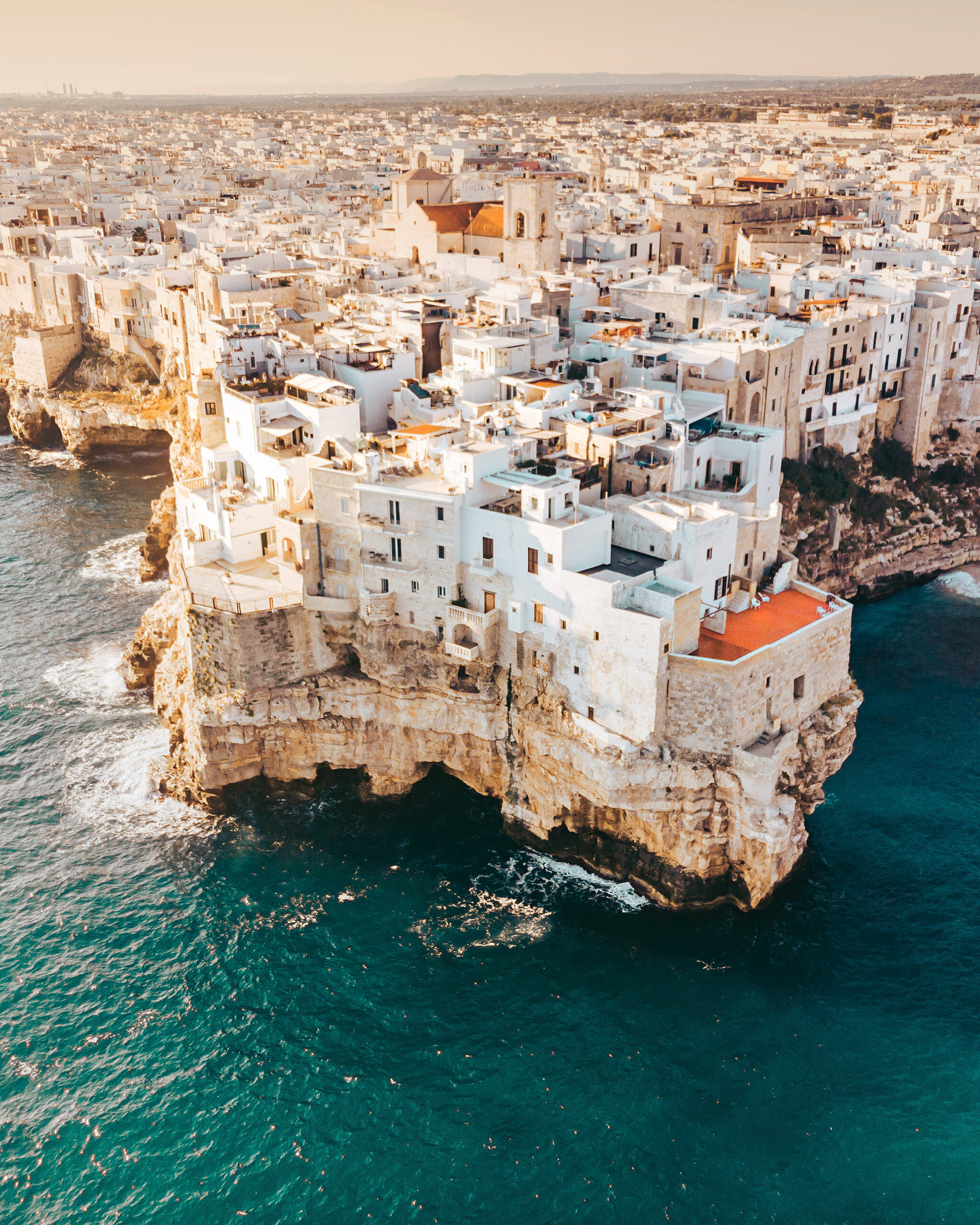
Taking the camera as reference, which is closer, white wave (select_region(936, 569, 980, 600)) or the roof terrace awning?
the roof terrace awning

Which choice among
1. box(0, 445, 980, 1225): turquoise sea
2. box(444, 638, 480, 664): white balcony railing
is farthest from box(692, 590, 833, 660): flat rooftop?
box(0, 445, 980, 1225): turquoise sea

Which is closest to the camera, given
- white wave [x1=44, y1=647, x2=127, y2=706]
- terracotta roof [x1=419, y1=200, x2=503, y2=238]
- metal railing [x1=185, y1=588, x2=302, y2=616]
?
metal railing [x1=185, y1=588, x2=302, y2=616]

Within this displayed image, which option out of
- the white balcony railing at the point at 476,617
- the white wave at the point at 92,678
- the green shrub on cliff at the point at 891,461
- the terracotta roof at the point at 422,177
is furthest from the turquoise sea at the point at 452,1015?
the terracotta roof at the point at 422,177

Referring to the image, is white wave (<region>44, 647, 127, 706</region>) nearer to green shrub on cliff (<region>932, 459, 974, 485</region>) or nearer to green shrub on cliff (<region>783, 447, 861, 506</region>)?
green shrub on cliff (<region>783, 447, 861, 506</region>)

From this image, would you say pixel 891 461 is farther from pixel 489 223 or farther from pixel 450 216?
pixel 450 216

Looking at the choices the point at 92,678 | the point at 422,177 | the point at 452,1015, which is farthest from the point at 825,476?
the point at 422,177

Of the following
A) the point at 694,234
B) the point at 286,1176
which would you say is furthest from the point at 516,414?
the point at 694,234
